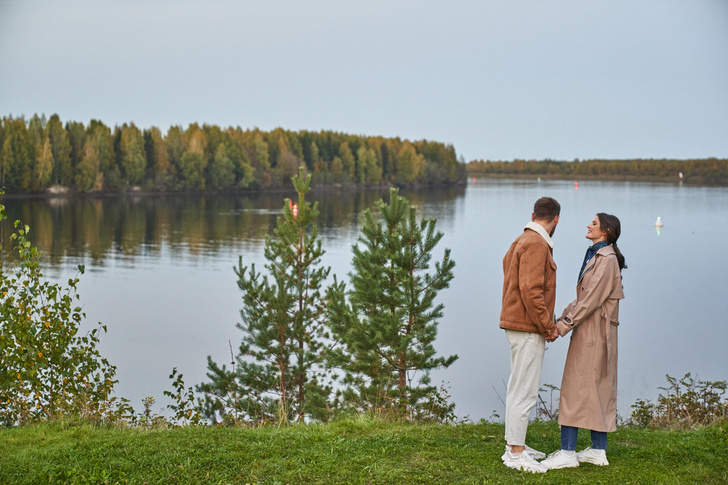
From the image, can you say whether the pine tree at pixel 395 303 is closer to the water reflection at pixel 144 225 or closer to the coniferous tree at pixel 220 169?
the water reflection at pixel 144 225

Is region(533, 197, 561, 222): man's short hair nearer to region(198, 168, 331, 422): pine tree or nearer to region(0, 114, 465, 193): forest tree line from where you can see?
region(198, 168, 331, 422): pine tree

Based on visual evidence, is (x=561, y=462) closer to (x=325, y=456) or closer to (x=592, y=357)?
(x=592, y=357)

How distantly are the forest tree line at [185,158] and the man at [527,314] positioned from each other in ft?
221

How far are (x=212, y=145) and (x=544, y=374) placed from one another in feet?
347

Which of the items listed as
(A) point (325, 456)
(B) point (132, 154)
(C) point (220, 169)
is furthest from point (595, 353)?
(C) point (220, 169)

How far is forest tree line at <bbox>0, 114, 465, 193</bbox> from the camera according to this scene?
87.3m

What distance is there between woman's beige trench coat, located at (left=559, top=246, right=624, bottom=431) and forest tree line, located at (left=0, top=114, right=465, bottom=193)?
67.5m

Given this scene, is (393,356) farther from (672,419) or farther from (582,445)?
(582,445)

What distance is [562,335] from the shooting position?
5160 millimetres

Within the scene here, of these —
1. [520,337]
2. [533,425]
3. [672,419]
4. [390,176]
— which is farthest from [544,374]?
[390,176]

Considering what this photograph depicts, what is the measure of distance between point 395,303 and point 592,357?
7.61 metres

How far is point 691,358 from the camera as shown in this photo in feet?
70.3

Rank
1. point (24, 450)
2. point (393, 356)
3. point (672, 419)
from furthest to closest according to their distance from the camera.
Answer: point (393, 356) → point (672, 419) → point (24, 450)

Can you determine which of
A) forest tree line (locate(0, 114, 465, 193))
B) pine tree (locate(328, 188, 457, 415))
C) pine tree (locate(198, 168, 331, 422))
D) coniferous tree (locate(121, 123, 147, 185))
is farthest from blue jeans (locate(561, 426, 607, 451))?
coniferous tree (locate(121, 123, 147, 185))
